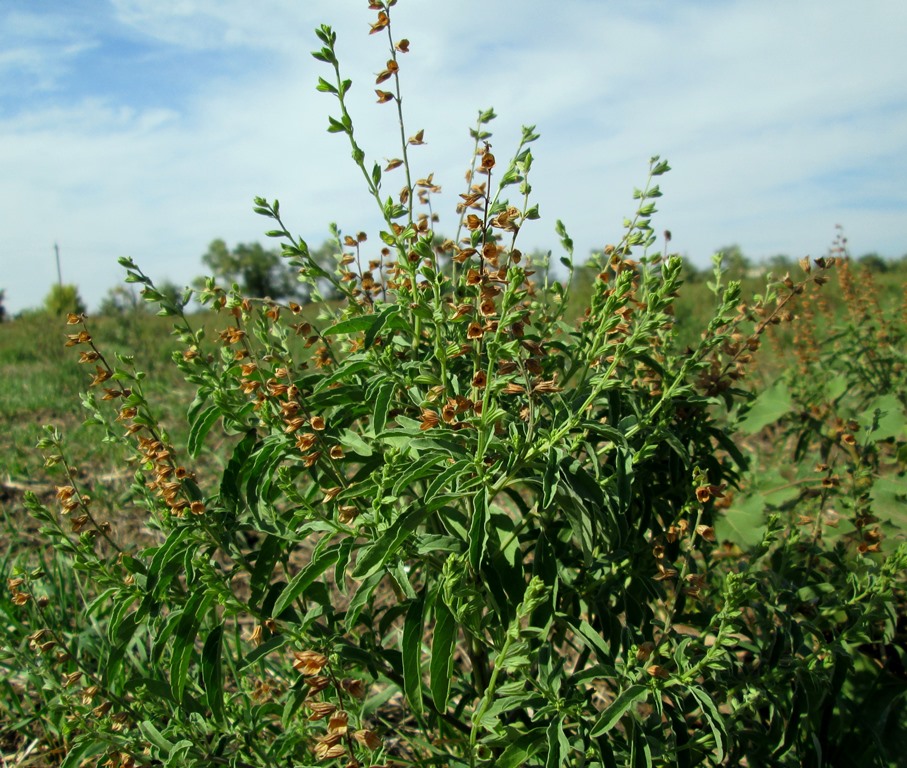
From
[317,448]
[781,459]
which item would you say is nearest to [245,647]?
[317,448]

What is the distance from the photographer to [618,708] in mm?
1394

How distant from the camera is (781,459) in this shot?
196 inches

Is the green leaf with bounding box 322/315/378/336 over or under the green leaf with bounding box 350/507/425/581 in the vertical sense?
over

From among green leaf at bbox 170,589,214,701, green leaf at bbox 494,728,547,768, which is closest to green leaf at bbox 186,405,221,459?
green leaf at bbox 170,589,214,701

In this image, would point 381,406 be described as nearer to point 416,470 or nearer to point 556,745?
point 416,470

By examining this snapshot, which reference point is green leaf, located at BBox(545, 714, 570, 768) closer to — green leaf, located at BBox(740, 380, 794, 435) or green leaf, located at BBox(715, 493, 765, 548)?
green leaf, located at BBox(715, 493, 765, 548)

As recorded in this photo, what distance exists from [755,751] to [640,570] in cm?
52

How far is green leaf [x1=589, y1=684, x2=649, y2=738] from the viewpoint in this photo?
4.50 ft

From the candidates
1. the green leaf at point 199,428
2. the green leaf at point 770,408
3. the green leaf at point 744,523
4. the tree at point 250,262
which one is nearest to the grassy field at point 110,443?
the green leaf at point 744,523

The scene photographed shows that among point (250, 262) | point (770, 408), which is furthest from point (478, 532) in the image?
point (250, 262)

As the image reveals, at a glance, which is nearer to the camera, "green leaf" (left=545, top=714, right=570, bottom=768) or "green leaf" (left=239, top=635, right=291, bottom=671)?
"green leaf" (left=545, top=714, right=570, bottom=768)

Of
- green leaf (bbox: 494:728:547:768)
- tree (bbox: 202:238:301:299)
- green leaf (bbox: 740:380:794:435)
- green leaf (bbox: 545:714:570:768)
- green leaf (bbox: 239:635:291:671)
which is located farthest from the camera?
tree (bbox: 202:238:301:299)

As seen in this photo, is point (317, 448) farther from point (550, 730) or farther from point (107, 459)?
point (107, 459)

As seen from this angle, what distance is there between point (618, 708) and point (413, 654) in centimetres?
42
